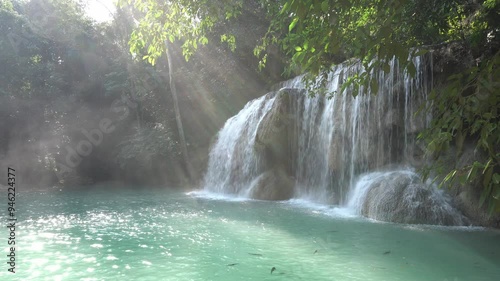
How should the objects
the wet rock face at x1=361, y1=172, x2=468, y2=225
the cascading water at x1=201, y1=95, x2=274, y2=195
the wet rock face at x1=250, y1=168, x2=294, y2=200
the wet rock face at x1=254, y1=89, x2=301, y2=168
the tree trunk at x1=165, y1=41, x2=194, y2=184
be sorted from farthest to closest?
1. the tree trunk at x1=165, y1=41, x2=194, y2=184
2. the cascading water at x1=201, y1=95, x2=274, y2=195
3. the wet rock face at x1=254, y1=89, x2=301, y2=168
4. the wet rock face at x1=250, y1=168, x2=294, y2=200
5. the wet rock face at x1=361, y1=172, x2=468, y2=225

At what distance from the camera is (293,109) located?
544 inches

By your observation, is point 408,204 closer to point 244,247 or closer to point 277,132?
point 244,247

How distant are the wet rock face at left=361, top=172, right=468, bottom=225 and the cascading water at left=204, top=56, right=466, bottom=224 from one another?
0.27 ft

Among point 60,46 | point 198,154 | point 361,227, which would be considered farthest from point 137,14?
point 361,227

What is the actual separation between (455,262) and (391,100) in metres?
5.88

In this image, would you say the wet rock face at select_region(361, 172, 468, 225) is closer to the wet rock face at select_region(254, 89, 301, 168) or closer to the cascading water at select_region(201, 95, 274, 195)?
the wet rock face at select_region(254, 89, 301, 168)

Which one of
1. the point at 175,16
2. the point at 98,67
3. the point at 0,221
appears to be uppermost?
the point at 98,67

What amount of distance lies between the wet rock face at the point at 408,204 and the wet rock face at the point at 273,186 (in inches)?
155

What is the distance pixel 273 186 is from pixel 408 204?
210 inches

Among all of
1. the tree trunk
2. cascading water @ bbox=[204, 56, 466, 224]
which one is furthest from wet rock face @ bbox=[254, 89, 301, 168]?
the tree trunk

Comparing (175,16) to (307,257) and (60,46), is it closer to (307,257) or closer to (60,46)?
(307,257)

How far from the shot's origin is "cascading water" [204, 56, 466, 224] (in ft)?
35.2

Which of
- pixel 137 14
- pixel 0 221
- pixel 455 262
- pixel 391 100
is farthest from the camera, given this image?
pixel 137 14

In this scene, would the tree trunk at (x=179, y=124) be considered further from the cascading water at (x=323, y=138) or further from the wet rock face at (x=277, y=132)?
the wet rock face at (x=277, y=132)
